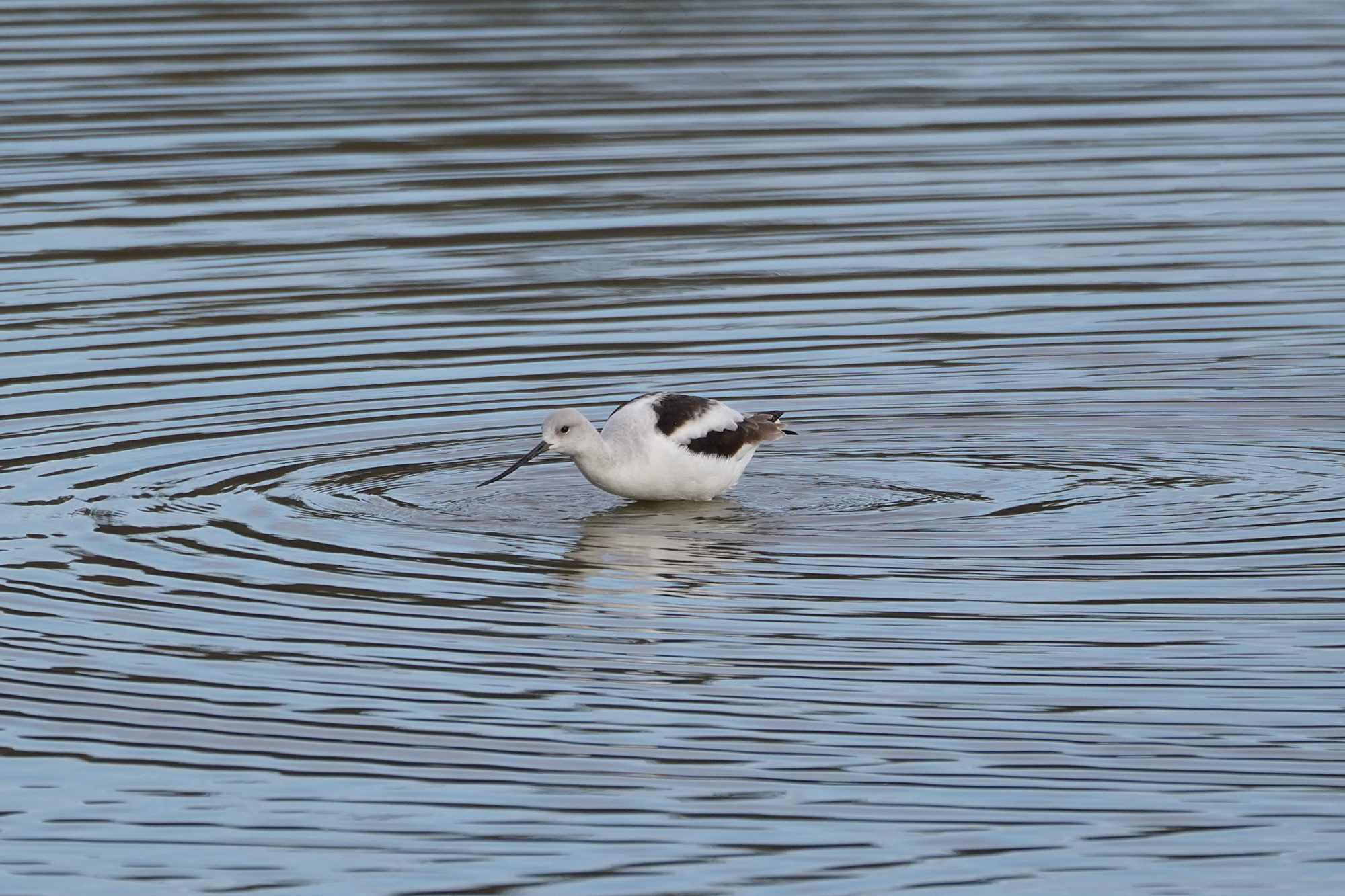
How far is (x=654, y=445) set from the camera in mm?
12555

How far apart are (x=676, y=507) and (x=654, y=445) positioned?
0.66 meters

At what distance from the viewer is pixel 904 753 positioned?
29.7 ft

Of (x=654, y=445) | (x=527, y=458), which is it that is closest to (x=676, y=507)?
(x=654, y=445)

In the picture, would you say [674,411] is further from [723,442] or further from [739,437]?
[739,437]

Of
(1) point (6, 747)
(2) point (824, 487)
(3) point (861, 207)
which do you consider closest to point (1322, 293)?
(3) point (861, 207)

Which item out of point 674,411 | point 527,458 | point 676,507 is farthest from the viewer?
point 676,507

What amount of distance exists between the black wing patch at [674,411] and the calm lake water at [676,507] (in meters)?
0.57

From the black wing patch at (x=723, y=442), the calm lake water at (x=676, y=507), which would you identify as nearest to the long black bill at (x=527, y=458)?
the calm lake water at (x=676, y=507)

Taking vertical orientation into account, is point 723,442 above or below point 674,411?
below

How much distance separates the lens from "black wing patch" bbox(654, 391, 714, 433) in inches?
494

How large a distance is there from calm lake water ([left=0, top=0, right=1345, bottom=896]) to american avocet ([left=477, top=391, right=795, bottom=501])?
304mm

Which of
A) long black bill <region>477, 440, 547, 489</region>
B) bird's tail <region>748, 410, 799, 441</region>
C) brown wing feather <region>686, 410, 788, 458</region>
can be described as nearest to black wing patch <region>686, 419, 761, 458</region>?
brown wing feather <region>686, 410, 788, 458</region>

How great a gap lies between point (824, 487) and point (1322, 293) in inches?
229

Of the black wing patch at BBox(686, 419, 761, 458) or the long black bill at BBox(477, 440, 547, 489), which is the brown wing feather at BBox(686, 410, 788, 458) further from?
the long black bill at BBox(477, 440, 547, 489)
